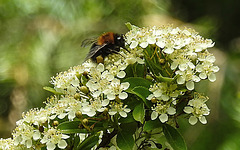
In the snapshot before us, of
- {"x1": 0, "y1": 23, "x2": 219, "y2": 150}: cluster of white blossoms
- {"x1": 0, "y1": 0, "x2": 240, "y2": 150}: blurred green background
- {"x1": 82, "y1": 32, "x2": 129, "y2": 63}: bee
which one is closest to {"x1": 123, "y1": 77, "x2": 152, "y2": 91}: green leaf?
{"x1": 0, "y1": 23, "x2": 219, "y2": 150}: cluster of white blossoms

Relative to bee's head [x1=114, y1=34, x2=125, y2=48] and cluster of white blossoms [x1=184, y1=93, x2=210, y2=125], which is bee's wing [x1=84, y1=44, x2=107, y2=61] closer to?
bee's head [x1=114, y1=34, x2=125, y2=48]

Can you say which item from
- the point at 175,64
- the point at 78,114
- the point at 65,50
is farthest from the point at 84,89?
the point at 65,50

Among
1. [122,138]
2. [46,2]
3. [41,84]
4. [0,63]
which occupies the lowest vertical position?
[122,138]

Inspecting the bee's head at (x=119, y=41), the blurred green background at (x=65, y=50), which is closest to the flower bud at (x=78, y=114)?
the bee's head at (x=119, y=41)

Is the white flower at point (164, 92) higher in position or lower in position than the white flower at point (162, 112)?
higher

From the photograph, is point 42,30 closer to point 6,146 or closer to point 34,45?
point 34,45

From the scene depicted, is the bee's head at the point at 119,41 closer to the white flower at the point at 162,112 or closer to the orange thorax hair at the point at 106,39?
the orange thorax hair at the point at 106,39

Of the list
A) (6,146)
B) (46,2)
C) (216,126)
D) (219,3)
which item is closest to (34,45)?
(46,2)
